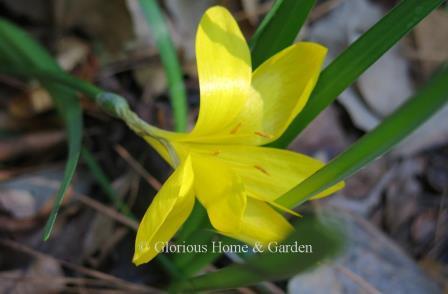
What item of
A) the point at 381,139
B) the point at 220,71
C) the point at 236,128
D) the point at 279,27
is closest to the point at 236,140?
the point at 236,128

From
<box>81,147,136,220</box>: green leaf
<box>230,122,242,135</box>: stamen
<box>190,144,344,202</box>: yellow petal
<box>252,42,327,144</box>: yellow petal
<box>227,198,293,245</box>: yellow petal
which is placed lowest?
<box>81,147,136,220</box>: green leaf

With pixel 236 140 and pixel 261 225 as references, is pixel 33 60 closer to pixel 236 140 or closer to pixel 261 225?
pixel 236 140

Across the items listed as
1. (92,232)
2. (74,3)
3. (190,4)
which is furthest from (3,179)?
(190,4)

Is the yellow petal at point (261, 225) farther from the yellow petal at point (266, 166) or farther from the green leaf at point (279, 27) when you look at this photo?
the green leaf at point (279, 27)

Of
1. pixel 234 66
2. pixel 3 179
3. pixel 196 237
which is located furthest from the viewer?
pixel 3 179

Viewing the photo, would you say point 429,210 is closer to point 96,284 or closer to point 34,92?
point 96,284

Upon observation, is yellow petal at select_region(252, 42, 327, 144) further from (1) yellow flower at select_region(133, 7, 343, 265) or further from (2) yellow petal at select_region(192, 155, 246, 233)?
(2) yellow petal at select_region(192, 155, 246, 233)

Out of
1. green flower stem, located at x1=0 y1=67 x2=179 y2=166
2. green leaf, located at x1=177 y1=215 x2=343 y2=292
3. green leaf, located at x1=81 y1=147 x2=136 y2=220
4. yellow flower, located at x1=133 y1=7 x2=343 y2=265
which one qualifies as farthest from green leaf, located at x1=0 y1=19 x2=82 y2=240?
green leaf, located at x1=177 y1=215 x2=343 y2=292

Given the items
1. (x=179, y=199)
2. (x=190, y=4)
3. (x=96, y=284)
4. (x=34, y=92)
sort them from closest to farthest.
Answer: (x=179, y=199) < (x=96, y=284) < (x=34, y=92) < (x=190, y=4)
